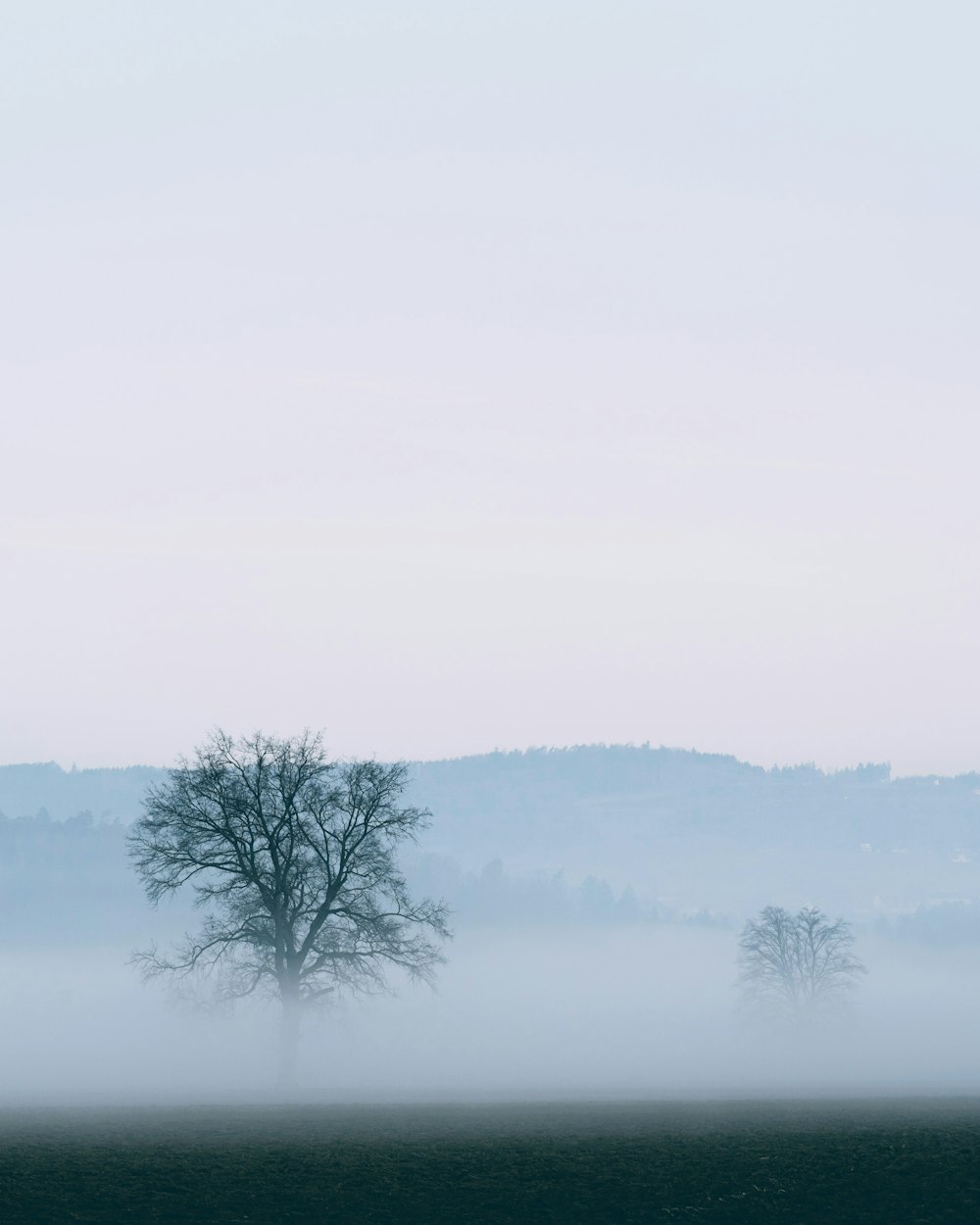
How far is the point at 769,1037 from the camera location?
133125 millimetres

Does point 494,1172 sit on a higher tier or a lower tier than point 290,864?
lower

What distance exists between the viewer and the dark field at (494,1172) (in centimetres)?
2177

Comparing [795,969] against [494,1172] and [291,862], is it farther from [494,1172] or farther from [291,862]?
[494,1172]

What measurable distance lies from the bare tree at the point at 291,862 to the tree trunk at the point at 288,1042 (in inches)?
2.2

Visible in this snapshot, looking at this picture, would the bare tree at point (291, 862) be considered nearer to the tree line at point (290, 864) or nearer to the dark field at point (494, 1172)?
the tree line at point (290, 864)

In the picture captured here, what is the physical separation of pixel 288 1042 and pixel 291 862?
7.81m

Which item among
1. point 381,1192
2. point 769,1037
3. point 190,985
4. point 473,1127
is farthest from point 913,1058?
point 381,1192

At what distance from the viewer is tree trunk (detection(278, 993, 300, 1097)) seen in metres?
53.2

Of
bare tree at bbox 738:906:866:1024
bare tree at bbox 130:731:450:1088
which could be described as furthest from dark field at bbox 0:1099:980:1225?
bare tree at bbox 738:906:866:1024

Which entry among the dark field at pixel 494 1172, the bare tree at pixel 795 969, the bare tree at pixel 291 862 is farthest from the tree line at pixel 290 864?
the bare tree at pixel 795 969

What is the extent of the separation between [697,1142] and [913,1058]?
408ft

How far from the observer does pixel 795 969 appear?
13562 cm

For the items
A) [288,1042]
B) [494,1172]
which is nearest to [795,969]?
[288,1042]

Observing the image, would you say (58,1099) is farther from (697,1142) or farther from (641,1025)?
(641,1025)
